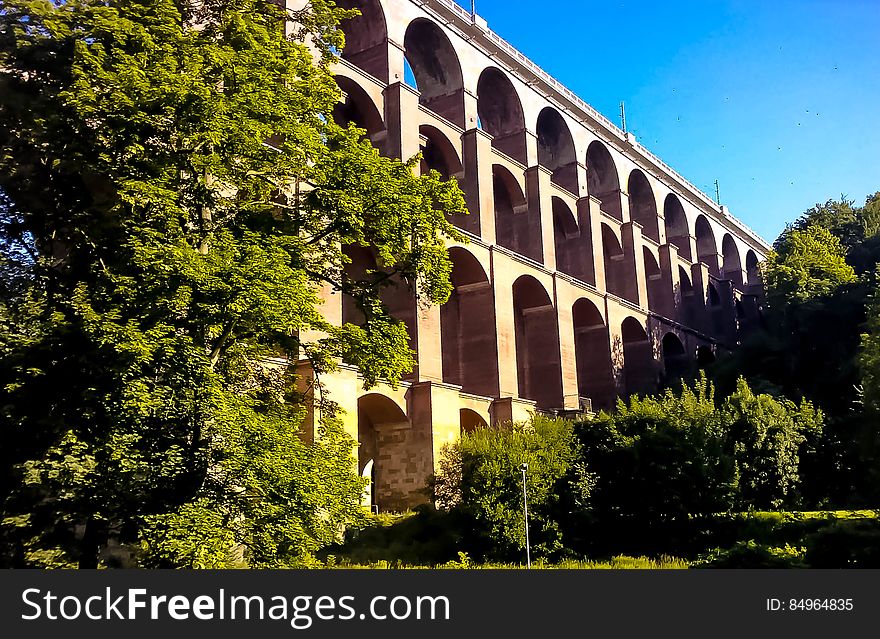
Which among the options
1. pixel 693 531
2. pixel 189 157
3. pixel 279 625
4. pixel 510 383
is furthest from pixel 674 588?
pixel 510 383

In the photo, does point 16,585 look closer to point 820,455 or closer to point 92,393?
point 92,393

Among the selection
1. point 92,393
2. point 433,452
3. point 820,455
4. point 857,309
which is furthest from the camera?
point 857,309

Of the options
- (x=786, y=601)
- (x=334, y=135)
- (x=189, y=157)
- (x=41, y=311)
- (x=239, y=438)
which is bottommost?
(x=786, y=601)

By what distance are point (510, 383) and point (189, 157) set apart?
21573mm

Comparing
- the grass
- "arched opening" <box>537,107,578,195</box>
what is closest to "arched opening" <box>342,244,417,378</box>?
the grass

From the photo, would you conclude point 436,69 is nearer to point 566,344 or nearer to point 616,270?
point 566,344

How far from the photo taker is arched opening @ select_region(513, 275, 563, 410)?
37.0m

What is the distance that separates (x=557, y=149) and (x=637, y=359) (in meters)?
12.9

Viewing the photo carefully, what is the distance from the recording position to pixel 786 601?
1063 cm

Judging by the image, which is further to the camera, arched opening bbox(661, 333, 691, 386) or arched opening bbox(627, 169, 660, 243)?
arched opening bbox(627, 169, 660, 243)

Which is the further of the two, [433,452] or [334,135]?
[433,452]

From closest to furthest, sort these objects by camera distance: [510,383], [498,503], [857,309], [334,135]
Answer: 1. [334,135]
2. [498,503]
3. [510,383]
4. [857,309]

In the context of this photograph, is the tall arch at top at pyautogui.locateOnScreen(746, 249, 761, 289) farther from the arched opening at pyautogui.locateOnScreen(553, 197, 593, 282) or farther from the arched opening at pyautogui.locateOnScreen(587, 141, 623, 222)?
the arched opening at pyautogui.locateOnScreen(553, 197, 593, 282)

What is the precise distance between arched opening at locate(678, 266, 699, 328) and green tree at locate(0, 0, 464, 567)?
4236 cm
